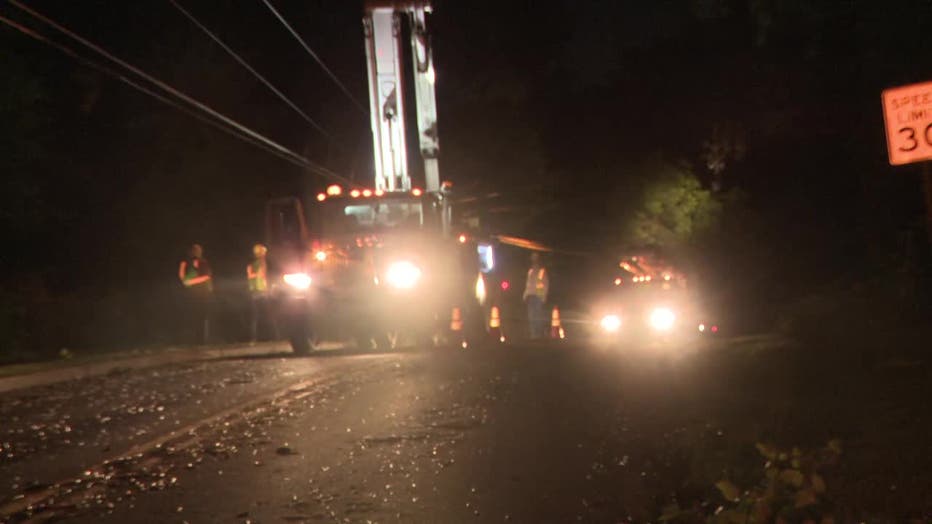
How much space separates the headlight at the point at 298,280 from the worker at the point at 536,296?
20.4 feet

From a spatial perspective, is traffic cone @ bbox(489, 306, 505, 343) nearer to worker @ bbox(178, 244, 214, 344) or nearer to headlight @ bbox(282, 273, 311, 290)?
headlight @ bbox(282, 273, 311, 290)

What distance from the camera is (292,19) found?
33625 mm

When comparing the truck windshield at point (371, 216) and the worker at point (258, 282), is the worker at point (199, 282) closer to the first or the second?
the worker at point (258, 282)

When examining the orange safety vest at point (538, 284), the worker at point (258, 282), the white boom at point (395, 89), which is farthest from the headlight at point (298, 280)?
the orange safety vest at point (538, 284)

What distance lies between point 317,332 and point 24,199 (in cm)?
857

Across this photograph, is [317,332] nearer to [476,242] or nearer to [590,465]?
[476,242]

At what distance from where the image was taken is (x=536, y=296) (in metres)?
24.7

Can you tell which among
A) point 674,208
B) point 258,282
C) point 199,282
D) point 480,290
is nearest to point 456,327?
point 480,290

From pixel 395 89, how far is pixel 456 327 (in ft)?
17.3

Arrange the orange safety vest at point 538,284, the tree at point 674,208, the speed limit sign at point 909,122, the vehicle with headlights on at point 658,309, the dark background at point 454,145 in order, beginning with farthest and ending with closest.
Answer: the tree at point 674,208 → the orange safety vest at point 538,284 → the vehicle with headlights on at point 658,309 → the dark background at point 454,145 → the speed limit sign at point 909,122

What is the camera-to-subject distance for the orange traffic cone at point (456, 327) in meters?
21.8

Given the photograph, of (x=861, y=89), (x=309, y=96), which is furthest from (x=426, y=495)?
(x=309, y=96)

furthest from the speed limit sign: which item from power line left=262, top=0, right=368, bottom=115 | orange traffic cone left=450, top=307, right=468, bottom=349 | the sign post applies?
power line left=262, top=0, right=368, bottom=115

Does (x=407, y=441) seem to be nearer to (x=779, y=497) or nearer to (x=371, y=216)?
(x=779, y=497)
